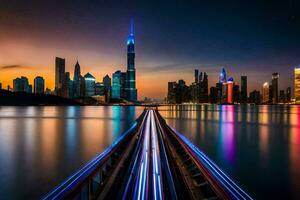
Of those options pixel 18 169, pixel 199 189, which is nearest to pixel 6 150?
pixel 18 169

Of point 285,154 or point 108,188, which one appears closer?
point 108,188

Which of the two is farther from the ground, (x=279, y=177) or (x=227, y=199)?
(x=227, y=199)

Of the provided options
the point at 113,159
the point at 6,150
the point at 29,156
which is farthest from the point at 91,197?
the point at 6,150

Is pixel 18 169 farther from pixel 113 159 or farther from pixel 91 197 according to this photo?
pixel 91 197

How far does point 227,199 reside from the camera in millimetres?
10070

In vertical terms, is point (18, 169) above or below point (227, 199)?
below

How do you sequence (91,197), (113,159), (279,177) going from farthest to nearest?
(113,159), (279,177), (91,197)

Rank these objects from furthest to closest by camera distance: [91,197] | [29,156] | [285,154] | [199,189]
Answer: [285,154], [29,156], [199,189], [91,197]

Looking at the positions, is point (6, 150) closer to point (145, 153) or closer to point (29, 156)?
point (29, 156)

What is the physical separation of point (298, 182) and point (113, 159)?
11.3 m

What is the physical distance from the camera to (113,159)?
19781mm

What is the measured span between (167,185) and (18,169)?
12031 mm

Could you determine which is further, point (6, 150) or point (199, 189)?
point (6, 150)

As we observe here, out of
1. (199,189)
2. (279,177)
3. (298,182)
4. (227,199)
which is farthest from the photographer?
(279,177)
